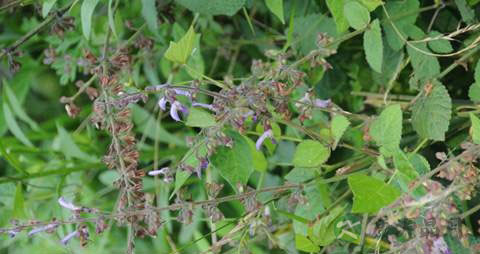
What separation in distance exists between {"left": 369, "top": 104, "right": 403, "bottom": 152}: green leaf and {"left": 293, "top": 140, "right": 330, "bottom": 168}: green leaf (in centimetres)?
5

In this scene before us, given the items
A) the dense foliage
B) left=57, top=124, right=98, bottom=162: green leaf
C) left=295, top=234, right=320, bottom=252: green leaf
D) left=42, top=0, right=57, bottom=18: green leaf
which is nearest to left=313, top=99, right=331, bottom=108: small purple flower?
the dense foliage

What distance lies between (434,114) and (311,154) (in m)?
0.12

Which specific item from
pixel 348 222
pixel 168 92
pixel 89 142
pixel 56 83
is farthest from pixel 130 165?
pixel 56 83

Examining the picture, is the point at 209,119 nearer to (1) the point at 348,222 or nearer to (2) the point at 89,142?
(1) the point at 348,222

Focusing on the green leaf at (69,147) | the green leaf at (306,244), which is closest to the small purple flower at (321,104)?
the green leaf at (306,244)

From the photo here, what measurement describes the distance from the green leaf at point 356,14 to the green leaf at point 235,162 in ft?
0.46

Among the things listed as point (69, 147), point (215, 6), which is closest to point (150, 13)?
point (215, 6)

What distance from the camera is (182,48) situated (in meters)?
0.57

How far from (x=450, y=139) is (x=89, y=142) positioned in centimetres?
50

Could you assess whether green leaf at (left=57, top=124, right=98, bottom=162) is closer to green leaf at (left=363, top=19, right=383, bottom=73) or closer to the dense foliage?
the dense foliage

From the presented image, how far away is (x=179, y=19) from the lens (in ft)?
2.99

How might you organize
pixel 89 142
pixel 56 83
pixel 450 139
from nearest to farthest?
1. pixel 450 139
2. pixel 89 142
3. pixel 56 83

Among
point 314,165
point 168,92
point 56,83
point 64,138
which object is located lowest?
point 56,83

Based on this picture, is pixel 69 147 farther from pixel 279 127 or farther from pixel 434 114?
pixel 434 114
